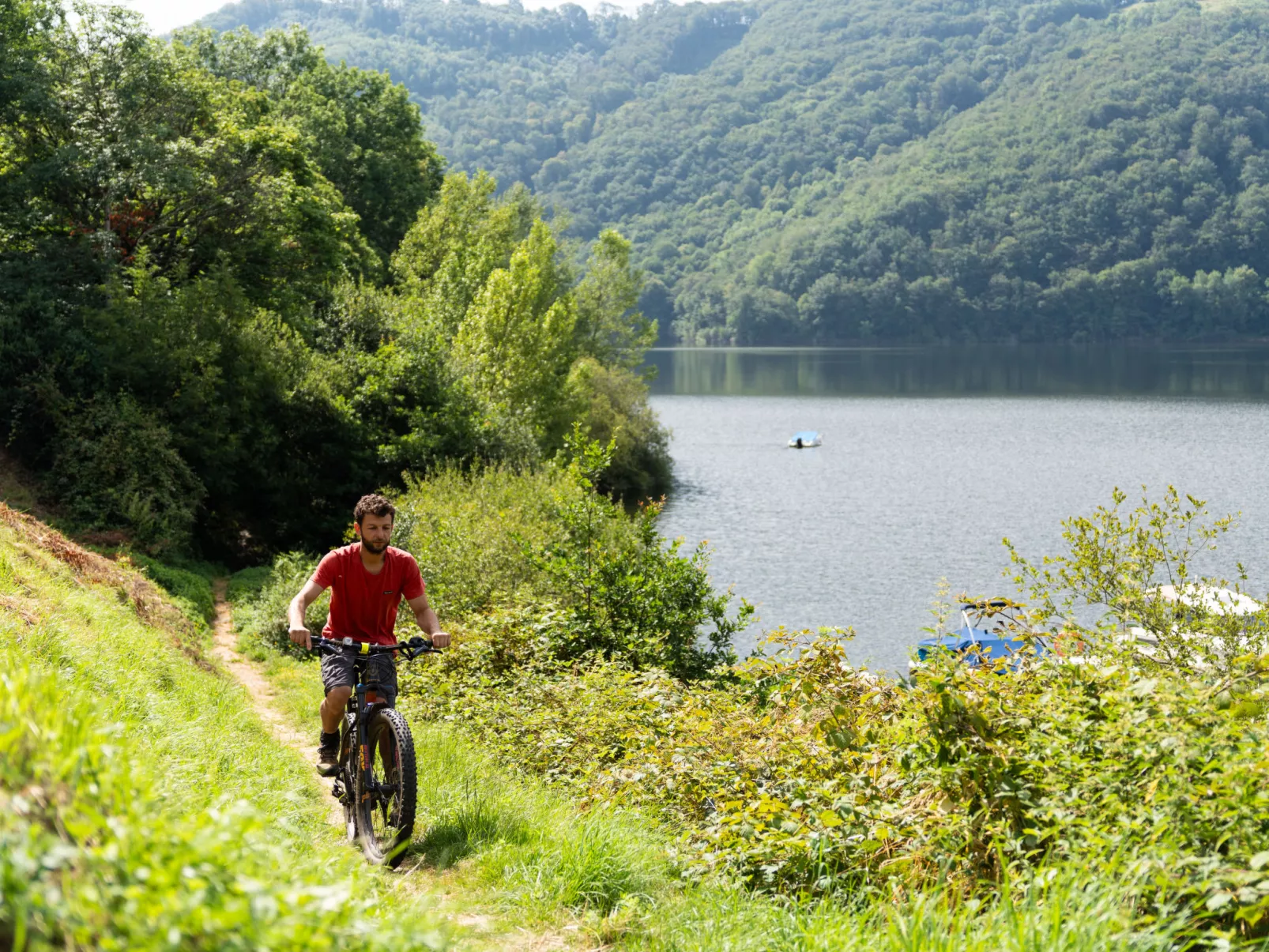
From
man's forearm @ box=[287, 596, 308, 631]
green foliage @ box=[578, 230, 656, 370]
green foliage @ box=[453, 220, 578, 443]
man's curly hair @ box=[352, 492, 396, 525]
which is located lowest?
man's forearm @ box=[287, 596, 308, 631]

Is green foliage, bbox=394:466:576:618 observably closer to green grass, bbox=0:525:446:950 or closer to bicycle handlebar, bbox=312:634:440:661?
bicycle handlebar, bbox=312:634:440:661

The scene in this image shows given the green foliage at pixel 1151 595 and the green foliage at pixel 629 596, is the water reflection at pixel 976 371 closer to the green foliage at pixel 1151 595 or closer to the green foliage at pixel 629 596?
the green foliage at pixel 629 596

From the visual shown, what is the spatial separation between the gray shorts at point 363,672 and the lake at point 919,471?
16.2 m

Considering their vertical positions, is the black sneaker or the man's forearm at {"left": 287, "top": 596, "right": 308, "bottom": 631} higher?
the man's forearm at {"left": 287, "top": 596, "right": 308, "bottom": 631}

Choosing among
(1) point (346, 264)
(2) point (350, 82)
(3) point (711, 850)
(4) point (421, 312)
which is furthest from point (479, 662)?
(2) point (350, 82)

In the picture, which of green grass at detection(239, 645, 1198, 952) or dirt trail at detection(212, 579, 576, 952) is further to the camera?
dirt trail at detection(212, 579, 576, 952)

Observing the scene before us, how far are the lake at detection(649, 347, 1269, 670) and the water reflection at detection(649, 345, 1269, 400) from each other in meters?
0.69

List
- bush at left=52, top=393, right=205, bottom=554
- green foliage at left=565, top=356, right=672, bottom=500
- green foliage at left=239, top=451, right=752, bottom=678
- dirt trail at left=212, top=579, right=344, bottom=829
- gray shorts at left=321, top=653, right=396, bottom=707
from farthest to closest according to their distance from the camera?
green foliage at left=565, top=356, right=672, bottom=500 < bush at left=52, top=393, right=205, bottom=554 < green foliage at left=239, top=451, right=752, bottom=678 < dirt trail at left=212, top=579, right=344, bottom=829 < gray shorts at left=321, top=653, right=396, bottom=707

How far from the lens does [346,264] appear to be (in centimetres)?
4116

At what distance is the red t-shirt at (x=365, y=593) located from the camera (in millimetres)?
7391

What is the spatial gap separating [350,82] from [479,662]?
1764 inches

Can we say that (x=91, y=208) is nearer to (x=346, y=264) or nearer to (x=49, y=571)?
(x=346, y=264)

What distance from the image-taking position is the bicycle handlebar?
280 inches

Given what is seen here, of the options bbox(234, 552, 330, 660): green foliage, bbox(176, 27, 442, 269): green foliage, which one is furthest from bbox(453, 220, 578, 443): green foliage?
bbox(234, 552, 330, 660): green foliage
